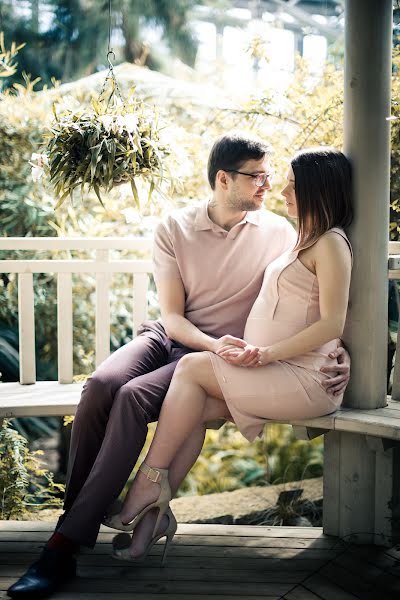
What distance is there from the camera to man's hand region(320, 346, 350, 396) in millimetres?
2693

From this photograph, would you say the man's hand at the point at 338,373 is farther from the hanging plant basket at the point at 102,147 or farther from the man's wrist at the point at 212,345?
the hanging plant basket at the point at 102,147

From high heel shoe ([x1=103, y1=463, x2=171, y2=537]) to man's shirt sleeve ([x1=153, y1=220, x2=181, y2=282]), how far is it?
0.73 metres

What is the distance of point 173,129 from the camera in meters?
3.16

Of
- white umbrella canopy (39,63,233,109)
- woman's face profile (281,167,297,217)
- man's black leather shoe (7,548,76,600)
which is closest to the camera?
man's black leather shoe (7,548,76,600)

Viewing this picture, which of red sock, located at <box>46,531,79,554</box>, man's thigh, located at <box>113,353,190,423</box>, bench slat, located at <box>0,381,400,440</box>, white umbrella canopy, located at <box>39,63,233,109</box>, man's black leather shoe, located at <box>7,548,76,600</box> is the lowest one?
man's black leather shoe, located at <box>7,548,76,600</box>

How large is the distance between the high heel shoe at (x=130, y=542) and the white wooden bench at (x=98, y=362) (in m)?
0.52

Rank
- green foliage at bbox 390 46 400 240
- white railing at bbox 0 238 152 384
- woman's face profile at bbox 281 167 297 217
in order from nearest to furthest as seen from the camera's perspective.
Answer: woman's face profile at bbox 281 167 297 217
green foliage at bbox 390 46 400 240
white railing at bbox 0 238 152 384

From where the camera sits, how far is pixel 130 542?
2686 millimetres

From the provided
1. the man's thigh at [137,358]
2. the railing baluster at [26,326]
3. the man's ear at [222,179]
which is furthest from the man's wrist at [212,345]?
the railing baluster at [26,326]

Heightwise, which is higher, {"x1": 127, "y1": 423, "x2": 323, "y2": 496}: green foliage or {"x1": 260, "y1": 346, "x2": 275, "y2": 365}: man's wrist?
{"x1": 260, "y1": 346, "x2": 275, "y2": 365}: man's wrist

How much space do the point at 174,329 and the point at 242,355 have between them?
36 cm

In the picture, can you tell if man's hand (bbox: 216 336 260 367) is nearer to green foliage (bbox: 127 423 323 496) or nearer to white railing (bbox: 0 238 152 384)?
white railing (bbox: 0 238 152 384)

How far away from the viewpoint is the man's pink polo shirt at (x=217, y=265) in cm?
296

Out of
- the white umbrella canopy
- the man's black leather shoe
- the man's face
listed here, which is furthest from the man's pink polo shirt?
the white umbrella canopy
